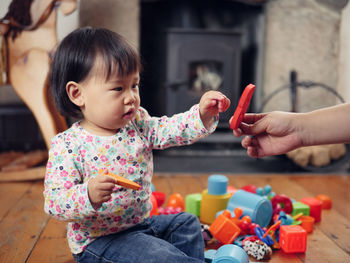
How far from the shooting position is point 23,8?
148 centimetres

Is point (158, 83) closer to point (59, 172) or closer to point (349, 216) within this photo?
point (349, 216)

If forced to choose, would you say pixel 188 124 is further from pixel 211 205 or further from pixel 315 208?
pixel 315 208

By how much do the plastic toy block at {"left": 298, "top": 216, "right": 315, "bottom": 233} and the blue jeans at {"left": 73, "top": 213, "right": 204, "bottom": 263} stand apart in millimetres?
378

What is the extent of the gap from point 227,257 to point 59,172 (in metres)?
0.39

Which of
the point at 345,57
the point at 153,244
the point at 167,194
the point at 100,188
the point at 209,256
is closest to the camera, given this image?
the point at 100,188

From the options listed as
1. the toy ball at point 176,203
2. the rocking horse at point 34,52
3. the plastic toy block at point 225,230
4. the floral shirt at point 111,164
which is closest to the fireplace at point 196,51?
the rocking horse at point 34,52

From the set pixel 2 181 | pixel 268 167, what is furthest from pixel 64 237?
pixel 268 167

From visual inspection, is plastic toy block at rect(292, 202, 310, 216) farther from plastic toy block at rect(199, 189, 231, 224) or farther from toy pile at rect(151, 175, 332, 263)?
plastic toy block at rect(199, 189, 231, 224)

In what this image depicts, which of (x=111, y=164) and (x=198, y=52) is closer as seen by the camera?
(x=111, y=164)

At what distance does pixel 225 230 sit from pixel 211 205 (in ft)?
0.53

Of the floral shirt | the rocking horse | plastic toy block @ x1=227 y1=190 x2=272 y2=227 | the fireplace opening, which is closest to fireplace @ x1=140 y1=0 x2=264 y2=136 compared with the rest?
the fireplace opening

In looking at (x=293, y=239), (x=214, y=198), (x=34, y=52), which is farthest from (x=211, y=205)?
(x=34, y=52)

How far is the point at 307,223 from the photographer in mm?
1117

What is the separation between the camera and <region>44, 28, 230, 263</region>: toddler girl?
0.76 meters
